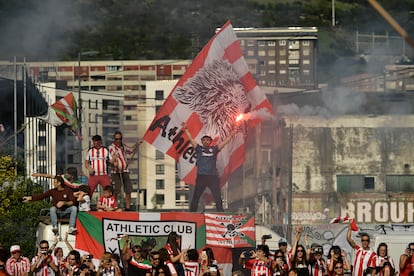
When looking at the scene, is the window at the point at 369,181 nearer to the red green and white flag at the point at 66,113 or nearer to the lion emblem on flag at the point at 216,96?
the red green and white flag at the point at 66,113

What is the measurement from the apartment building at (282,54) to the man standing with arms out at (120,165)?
172 ft

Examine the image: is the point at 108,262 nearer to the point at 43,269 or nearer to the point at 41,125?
the point at 43,269

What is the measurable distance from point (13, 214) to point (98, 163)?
2737 centimetres

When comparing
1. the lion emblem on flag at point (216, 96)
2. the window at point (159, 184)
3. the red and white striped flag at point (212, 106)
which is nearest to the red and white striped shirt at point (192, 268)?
the red and white striped flag at point (212, 106)

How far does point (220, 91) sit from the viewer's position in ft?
98.9

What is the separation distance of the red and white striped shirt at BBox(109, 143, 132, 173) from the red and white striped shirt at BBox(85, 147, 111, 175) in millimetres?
204

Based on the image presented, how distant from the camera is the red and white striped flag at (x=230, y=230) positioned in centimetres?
2550

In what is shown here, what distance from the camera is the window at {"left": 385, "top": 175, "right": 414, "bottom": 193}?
60.4 meters

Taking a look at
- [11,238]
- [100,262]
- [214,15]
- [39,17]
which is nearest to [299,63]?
[214,15]

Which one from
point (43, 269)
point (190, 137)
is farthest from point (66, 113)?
point (43, 269)

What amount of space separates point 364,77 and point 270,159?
31.8 ft

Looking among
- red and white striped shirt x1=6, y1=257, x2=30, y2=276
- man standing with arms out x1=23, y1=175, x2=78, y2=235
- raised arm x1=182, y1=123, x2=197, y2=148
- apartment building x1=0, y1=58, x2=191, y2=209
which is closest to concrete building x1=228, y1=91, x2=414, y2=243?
raised arm x1=182, y1=123, x2=197, y2=148

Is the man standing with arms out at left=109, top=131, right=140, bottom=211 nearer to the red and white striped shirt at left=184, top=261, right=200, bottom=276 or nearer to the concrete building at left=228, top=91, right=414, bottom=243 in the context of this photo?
the red and white striped shirt at left=184, top=261, right=200, bottom=276

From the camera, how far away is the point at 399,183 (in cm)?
6144
